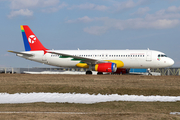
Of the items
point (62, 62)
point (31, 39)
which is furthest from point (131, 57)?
point (31, 39)

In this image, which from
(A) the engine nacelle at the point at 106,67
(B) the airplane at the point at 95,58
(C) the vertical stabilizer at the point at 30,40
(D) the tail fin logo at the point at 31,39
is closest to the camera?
(A) the engine nacelle at the point at 106,67

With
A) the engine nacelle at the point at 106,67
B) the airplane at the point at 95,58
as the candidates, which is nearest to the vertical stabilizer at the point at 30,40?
the airplane at the point at 95,58

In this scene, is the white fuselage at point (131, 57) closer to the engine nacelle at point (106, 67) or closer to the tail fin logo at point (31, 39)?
the engine nacelle at point (106, 67)

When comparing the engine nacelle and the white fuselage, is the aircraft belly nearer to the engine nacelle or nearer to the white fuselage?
the white fuselage

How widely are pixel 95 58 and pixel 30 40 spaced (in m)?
13.2

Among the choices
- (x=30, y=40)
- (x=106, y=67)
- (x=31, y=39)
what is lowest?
(x=106, y=67)

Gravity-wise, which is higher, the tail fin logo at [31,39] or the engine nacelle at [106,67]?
the tail fin logo at [31,39]

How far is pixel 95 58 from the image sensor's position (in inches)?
1596

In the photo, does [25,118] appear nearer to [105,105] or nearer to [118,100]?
[105,105]

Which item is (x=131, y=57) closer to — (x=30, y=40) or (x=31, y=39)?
(x=31, y=39)

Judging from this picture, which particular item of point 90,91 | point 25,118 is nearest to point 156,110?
point 25,118

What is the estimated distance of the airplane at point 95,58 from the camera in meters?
38.0

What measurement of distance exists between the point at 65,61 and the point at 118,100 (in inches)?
1067

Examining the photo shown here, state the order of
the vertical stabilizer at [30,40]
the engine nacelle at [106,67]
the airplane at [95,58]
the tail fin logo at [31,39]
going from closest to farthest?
the engine nacelle at [106,67] → the airplane at [95,58] → the vertical stabilizer at [30,40] → the tail fin logo at [31,39]
